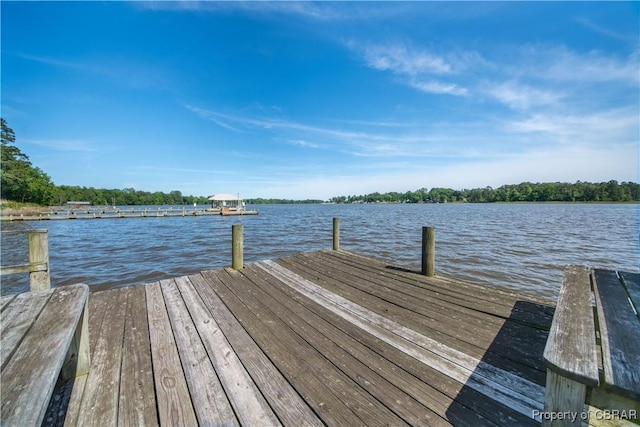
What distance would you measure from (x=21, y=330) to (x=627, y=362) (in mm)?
2923

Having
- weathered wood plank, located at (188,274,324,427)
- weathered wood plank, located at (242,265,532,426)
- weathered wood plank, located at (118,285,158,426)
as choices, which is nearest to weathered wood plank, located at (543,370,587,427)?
weathered wood plank, located at (242,265,532,426)

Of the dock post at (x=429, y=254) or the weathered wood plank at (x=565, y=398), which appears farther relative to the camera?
the dock post at (x=429, y=254)

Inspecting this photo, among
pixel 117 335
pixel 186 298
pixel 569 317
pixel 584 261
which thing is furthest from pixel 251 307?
pixel 584 261

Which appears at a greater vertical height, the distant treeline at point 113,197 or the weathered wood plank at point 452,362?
the distant treeline at point 113,197

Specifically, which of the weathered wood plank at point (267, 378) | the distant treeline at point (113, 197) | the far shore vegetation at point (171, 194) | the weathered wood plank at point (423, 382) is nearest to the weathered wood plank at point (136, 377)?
the weathered wood plank at point (267, 378)

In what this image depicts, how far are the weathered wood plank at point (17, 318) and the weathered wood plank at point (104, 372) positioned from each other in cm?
69

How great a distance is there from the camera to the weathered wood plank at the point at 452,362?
178 centimetres

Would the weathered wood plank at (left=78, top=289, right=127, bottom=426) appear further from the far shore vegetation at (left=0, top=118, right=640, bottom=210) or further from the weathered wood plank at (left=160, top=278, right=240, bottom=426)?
the far shore vegetation at (left=0, top=118, right=640, bottom=210)

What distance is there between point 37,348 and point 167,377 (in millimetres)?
1015

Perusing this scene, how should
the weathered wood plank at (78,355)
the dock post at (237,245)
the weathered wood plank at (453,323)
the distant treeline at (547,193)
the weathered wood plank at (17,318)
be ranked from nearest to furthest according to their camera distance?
1. the weathered wood plank at (17,318)
2. the weathered wood plank at (78,355)
3. the weathered wood plank at (453,323)
4. the dock post at (237,245)
5. the distant treeline at (547,193)

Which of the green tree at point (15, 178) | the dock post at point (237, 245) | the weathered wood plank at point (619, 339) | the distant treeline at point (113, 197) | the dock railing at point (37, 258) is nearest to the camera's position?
the weathered wood plank at point (619, 339)

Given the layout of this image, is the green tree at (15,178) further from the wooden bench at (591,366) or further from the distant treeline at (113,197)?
the wooden bench at (591,366)

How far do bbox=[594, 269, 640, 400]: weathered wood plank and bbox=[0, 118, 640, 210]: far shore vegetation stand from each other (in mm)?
50287

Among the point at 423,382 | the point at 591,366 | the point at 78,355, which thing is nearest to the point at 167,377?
the point at 78,355
